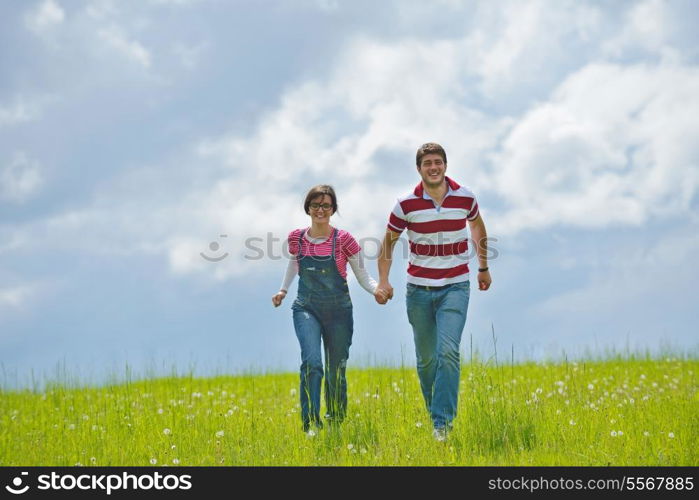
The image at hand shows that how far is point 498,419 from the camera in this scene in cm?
751

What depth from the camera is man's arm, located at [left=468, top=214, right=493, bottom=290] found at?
28.1 feet

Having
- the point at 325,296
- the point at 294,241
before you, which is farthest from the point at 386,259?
the point at 294,241

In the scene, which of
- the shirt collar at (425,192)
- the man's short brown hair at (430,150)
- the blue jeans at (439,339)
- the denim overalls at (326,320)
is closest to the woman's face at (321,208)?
Answer: the denim overalls at (326,320)

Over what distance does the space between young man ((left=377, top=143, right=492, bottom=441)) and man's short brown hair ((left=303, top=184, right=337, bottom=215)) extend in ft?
2.27

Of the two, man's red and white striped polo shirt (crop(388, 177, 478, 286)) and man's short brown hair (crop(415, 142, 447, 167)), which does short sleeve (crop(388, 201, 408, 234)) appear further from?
man's short brown hair (crop(415, 142, 447, 167))

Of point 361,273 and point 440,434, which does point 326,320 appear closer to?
point 361,273

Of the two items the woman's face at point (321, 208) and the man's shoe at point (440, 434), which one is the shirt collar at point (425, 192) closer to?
the woman's face at point (321, 208)

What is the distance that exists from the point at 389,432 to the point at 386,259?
1895mm

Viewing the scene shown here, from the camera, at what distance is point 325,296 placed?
8.35 m

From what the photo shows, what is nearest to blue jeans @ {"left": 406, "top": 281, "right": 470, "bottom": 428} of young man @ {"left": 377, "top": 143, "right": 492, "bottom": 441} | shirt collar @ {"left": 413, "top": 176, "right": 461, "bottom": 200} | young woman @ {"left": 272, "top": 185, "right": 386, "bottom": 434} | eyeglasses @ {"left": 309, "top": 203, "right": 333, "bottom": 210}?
young man @ {"left": 377, "top": 143, "right": 492, "bottom": 441}

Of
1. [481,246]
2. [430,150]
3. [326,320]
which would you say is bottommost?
[326,320]

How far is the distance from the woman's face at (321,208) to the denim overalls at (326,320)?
0.89ft
